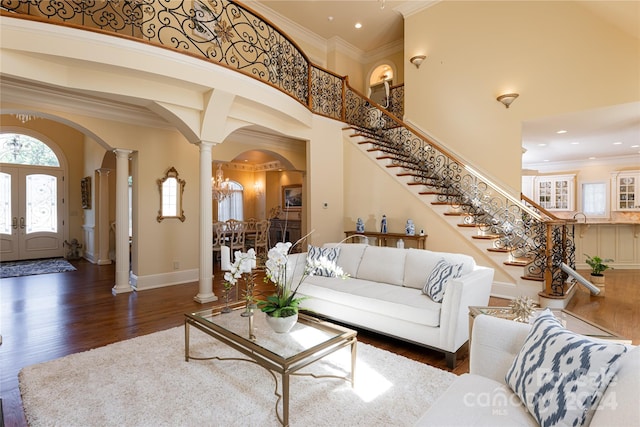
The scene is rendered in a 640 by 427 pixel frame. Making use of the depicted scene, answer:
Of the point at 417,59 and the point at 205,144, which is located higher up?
the point at 417,59

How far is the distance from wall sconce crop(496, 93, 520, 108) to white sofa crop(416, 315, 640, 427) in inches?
221

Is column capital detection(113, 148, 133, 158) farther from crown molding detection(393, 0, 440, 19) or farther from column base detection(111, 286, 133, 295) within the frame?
crown molding detection(393, 0, 440, 19)

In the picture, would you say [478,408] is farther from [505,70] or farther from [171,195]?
[505,70]

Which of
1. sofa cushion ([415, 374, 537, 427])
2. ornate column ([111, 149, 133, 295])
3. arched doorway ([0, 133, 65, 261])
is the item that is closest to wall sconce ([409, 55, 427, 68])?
ornate column ([111, 149, 133, 295])

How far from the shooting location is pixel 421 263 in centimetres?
375

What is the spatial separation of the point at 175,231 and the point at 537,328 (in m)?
5.97

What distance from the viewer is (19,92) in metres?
4.36

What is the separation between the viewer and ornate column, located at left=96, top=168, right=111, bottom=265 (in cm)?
818

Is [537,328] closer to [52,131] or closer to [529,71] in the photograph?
[529,71]

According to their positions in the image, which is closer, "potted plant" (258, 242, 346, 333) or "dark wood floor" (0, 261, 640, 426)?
"potted plant" (258, 242, 346, 333)

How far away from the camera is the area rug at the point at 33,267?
22.2 ft

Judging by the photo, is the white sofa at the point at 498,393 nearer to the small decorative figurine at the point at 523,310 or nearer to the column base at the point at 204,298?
the small decorative figurine at the point at 523,310

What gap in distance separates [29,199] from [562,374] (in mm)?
11392

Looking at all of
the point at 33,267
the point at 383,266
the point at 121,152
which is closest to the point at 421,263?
the point at 383,266
